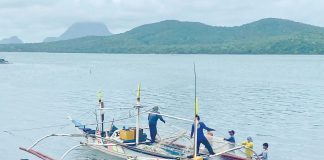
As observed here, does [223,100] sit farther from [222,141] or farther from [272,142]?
[222,141]

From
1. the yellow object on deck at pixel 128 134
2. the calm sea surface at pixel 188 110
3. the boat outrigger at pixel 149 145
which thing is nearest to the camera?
the boat outrigger at pixel 149 145

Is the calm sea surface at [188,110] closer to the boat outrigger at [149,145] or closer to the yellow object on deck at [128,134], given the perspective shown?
the boat outrigger at [149,145]

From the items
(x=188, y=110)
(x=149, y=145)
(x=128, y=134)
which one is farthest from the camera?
(x=188, y=110)

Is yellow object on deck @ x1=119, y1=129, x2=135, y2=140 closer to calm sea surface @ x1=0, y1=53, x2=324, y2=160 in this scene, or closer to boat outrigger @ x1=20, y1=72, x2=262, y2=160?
boat outrigger @ x1=20, y1=72, x2=262, y2=160

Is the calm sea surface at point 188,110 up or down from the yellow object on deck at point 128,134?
down

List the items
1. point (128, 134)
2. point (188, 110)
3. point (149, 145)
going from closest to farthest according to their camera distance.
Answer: point (149, 145) → point (128, 134) → point (188, 110)

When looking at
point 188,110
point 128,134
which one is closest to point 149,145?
point 128,134

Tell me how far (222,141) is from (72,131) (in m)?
16.6

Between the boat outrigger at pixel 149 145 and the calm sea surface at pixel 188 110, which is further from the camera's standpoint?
the calm sea surface at pixel 188 110

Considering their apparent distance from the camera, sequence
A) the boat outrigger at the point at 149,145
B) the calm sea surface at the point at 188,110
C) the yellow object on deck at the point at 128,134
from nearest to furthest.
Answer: the boat outrigger at the point at 149,145, the yellow object on deck at the point at 128,134, the calm sea surface at the point at 188,110

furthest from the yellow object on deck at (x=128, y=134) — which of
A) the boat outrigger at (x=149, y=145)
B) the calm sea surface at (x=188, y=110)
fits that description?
the calm sea surface at (x=188, y=110)

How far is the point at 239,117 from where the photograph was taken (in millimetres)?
50406

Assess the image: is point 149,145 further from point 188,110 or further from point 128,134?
point 188,110

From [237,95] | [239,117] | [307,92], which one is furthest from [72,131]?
[307,92]
